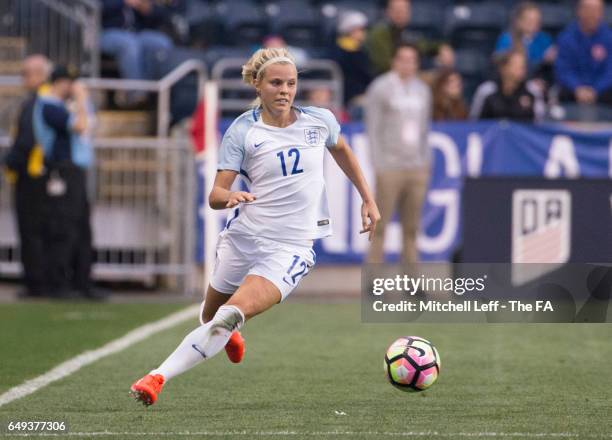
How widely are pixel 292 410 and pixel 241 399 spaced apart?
52 centimetres

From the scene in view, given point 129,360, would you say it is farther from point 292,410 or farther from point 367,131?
point 367,131

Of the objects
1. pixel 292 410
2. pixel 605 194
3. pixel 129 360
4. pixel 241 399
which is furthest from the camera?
pixel 605 194

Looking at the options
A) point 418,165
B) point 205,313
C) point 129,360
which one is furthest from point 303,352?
point 418,165

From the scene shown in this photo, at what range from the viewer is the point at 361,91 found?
16594mm

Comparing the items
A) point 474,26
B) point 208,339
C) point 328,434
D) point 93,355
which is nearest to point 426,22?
point 474,26

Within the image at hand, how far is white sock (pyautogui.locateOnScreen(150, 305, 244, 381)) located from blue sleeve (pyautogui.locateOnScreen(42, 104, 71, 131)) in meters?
7.29

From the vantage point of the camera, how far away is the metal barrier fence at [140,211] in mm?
14812

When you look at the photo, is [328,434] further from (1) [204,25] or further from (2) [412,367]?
(1) [204,25]

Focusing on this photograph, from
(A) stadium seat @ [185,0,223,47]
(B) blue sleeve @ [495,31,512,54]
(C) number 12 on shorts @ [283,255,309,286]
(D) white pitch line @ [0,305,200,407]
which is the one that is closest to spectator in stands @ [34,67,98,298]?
(D) white pitch line @ [0,305,200,407]

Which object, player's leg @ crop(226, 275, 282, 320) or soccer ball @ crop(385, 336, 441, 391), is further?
soccer ball @ crop(385, 336, 441, 391)

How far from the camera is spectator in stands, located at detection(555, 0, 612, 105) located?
16016 millimetres

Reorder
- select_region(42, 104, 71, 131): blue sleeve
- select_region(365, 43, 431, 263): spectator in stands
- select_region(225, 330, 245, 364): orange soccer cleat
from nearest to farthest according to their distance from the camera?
select_region(225, 330, 245, 364): orange soccer cleat < select_region(42, 104, 71, 131): blue sleeve < select_region(365, 43, 431, 263): spectator in stands

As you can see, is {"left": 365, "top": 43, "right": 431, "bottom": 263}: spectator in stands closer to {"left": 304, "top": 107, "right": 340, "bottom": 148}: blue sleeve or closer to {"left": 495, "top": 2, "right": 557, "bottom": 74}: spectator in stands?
{"left": 495, "top": 2, "right": 557, "bottom": 74}: spectator in stands

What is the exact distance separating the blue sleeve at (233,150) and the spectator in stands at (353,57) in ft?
31.8
